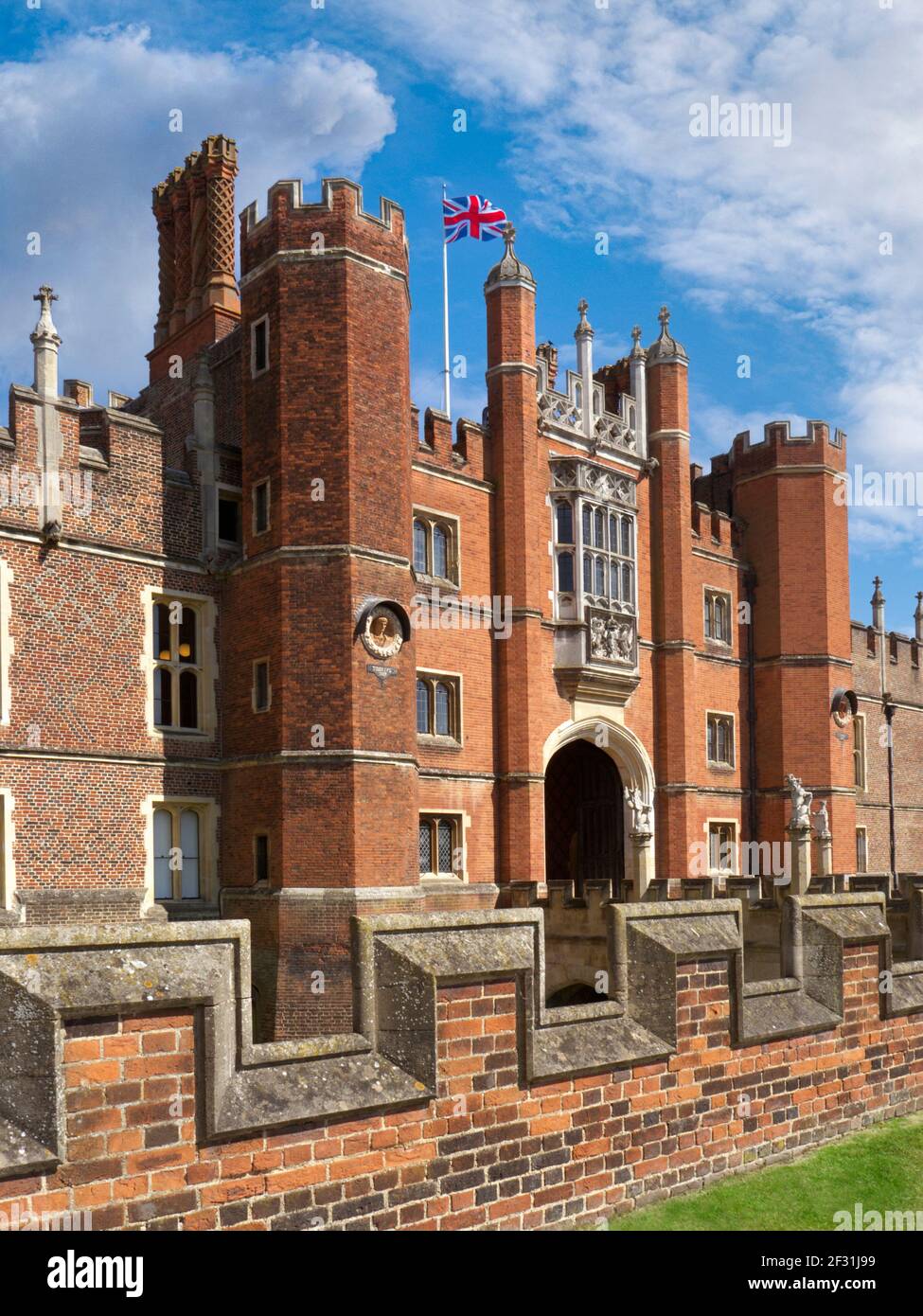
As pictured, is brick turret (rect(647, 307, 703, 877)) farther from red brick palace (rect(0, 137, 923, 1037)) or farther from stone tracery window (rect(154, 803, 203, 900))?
stone tracery window (rect(154, 803, 203, 900))

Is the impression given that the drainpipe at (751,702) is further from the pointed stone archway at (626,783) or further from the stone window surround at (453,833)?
the stone window surround at (453,833)

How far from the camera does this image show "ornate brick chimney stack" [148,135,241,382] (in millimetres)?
24766

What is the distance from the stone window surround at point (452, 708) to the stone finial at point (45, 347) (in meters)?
8.27

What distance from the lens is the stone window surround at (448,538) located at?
24.0 m

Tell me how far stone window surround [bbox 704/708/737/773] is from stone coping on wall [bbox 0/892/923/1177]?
790 inches

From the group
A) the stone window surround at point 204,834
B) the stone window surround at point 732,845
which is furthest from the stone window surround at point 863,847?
the stone window surround at point 204,834

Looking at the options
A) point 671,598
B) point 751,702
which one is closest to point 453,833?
point 671,598

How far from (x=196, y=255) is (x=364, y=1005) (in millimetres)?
22057

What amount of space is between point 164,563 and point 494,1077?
45.9ft

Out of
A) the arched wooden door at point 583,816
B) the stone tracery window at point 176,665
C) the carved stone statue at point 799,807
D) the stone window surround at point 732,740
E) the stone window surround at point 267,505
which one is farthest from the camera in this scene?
the stone window surround at point 732,740

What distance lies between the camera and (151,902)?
19172 mm

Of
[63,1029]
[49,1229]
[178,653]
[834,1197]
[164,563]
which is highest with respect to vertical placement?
[164,563]
